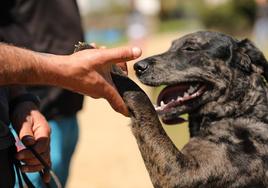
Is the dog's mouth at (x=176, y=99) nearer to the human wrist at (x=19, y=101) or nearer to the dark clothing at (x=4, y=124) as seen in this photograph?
the human wrist at (x=19, y=101)

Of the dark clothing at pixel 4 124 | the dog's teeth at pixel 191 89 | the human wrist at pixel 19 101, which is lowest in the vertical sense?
the dog's teeth at pixel 191 89

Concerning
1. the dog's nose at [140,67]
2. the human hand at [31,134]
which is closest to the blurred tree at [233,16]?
the dog's nose at [140,67]

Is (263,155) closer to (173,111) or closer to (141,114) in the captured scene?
(173,111)

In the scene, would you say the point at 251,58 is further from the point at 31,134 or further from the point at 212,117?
the point at 31,134

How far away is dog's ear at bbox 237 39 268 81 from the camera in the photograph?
4852 millimetres

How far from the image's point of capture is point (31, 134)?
3.60m

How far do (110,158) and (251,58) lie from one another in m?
4.82

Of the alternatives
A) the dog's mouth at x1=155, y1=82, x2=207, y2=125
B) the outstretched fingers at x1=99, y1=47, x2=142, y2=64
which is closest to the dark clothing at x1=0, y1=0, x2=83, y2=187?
the dog's mouth at x1=155, y1=82, x2=207, y2=125

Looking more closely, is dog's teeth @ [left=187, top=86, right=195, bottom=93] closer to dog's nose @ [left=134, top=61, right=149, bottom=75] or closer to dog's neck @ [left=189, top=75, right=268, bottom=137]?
dog's neck @ [left=189, top=75, right=268, bottom=137]

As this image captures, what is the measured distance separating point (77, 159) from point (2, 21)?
5.17 m

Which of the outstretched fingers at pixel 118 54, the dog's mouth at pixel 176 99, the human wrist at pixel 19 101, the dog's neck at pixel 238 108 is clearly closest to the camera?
the outstretched fingers at pixel 118 54

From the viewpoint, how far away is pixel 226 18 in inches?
1603

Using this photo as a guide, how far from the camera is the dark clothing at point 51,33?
4871 mm

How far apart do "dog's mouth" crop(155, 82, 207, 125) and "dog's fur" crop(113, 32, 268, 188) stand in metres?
0.02
